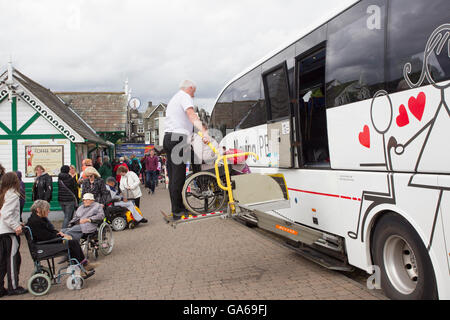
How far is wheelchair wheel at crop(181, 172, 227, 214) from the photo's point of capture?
5855 mm

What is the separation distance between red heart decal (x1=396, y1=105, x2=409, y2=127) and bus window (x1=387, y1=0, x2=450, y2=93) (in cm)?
22

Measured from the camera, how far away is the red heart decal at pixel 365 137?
187 inches

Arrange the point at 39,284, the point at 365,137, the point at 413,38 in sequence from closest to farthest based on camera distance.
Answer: the point at 413,38 → the point at 365,137 → the point at 39,284

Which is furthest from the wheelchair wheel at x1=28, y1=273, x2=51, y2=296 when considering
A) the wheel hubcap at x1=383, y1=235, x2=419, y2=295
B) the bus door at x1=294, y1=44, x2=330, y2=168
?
the wheel hubcap at x1=383, y1=235, x2=419, y2=295

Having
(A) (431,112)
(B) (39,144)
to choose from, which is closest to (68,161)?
(B) (39,144)

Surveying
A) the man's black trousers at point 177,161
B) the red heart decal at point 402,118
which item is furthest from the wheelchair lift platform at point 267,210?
the red heart decal at point 402,118

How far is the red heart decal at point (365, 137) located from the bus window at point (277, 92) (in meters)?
2.09

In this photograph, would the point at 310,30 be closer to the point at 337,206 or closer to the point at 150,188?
the point at 337,206

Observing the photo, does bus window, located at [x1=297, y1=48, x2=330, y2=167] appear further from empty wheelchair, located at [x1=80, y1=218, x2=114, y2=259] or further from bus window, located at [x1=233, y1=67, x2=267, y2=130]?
empty wheelchair, located at [x1=80, y1=218, x2=114, y2=259]

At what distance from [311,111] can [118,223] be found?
6974 millimetres

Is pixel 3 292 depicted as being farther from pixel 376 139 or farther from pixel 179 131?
pixel 376 139

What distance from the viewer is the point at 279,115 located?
7234 millimetres

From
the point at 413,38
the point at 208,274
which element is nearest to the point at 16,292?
the point at 208,274

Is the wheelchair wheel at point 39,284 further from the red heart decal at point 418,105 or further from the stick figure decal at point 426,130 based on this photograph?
the red heart decal at point 418,105
